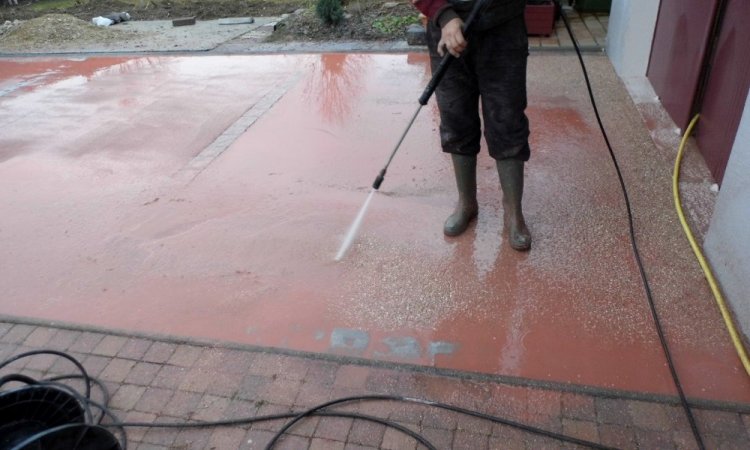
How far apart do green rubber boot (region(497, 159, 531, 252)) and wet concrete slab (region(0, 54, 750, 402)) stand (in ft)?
0.25

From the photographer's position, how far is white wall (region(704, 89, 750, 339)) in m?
2.17

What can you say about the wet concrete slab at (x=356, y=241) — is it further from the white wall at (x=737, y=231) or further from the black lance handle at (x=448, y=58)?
the black lance handle at (x=448, y=58)

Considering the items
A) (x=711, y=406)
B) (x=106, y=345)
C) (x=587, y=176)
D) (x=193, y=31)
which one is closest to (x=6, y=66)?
(x=193, y=31)

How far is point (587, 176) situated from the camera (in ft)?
11.1

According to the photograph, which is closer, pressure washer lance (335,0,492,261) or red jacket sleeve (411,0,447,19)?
pressure washer lance (335,0,492,261)

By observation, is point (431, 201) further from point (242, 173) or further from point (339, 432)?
point (339, 432)

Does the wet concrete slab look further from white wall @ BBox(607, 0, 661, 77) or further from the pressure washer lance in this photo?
white wall @ BBox(607, 0, 661, 77)

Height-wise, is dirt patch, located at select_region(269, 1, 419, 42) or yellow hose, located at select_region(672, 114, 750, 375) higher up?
dirt patch, located at select_region(269, 1, 419, 42)

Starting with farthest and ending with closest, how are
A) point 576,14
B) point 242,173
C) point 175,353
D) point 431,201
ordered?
point 576,14, point 242,173, point 431,201, point 175,353

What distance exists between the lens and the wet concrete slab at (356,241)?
227 centimetres

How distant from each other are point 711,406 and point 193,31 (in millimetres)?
8260

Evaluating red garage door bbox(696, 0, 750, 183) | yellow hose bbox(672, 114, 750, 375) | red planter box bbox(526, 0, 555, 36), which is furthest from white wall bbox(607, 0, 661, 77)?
yellow hose bbox(672, 114, 750, 375)

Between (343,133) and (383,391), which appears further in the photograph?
(343,133)

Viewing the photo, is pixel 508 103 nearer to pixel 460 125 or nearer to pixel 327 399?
pixel 460 125
